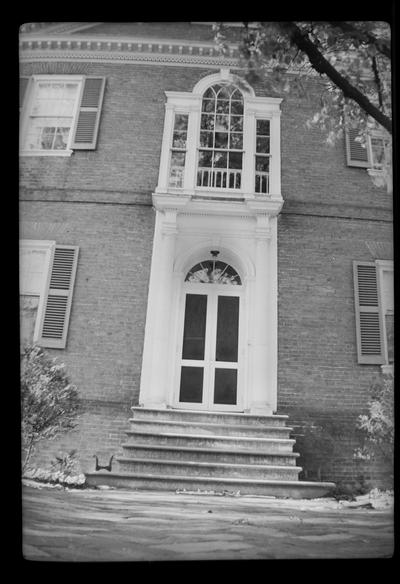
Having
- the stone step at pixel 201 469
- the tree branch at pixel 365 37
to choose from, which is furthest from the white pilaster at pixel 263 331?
the tree branch at pixel 365 37

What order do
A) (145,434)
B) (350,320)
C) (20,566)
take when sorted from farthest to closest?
1. (350,320)
2. (145,434)
3. (20,566)

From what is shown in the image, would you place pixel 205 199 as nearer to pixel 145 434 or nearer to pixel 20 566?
pixel 145 434

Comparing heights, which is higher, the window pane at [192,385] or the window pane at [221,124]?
the window pane at [221,124]

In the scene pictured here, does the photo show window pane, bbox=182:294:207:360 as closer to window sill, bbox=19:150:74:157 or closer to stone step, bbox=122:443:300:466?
stone step, bbox=122:443:300:466

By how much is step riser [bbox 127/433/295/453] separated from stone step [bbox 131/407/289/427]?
0.53ft

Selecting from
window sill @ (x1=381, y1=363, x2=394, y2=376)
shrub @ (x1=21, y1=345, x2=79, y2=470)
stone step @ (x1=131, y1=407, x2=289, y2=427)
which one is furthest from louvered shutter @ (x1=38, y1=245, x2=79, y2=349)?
window sill @ (x1=381, y1=363, x2=394, y2=376)

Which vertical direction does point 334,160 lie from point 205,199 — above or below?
above

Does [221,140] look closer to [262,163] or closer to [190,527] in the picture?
[262,163]

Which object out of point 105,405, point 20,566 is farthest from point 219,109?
point 20,566

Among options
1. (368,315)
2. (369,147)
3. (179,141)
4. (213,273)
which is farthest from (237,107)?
(368,315)

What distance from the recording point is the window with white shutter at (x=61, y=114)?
425 centimetres

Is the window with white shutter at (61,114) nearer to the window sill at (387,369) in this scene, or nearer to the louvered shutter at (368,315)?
the louvered shutter at (368,315)

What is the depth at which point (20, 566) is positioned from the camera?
8.48 feet

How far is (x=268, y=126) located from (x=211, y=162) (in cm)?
66
